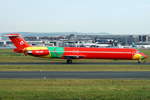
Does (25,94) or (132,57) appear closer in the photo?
(25,94)

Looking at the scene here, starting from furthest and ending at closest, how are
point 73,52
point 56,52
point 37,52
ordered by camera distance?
point 73,52
point 56,52
point 37,52

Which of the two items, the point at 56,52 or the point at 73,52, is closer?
the point at 56,52

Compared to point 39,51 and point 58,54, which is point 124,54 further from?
point 39,51

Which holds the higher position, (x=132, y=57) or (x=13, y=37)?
(x=13, y=37)

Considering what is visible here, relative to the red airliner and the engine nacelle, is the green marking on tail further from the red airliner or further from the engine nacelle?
the engine nacelle

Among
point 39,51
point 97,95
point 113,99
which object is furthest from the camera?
point 39,51

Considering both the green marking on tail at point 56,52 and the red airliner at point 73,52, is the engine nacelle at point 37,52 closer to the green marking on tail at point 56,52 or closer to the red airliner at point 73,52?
the red airliner at point 73,52

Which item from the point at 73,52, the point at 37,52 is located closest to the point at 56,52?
the point at 73,52

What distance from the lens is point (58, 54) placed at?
1901 inches

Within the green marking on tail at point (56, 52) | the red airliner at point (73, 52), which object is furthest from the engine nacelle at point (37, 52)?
the green marking on tail at point (56, 52)

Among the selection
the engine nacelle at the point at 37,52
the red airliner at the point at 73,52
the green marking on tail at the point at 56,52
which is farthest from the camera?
the green marking on tail at the point at 56,52

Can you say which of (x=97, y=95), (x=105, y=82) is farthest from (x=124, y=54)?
(x=97, y=95)

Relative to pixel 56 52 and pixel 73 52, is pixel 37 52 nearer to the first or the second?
pixel 56 52

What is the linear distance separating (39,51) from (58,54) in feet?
10.3
